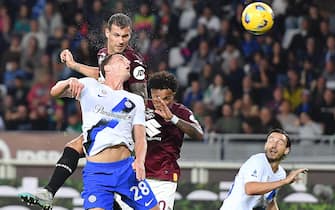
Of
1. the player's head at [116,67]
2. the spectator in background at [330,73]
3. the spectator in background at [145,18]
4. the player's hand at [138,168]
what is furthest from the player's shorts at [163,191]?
the spectator in background at [145,18]

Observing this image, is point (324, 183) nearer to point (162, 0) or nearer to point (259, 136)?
point (259, 136)

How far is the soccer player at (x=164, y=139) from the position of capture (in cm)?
1028

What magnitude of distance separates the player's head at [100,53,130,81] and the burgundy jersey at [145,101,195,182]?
1592mm

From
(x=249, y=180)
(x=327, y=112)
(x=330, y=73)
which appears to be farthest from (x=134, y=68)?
(x=330, y=73)

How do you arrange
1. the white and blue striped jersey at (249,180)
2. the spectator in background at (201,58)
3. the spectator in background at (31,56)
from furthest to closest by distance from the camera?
the spectator in background at (31,56) < the spectator in background at (201,58) < the white and blue striped jersey at (249,180)

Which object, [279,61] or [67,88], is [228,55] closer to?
[279,61]

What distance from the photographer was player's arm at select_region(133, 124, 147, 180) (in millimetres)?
8672

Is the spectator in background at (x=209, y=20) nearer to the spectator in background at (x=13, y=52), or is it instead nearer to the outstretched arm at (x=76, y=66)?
the spectator in background at (x=13, y=52)

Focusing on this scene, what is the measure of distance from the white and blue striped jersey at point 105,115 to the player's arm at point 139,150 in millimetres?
59

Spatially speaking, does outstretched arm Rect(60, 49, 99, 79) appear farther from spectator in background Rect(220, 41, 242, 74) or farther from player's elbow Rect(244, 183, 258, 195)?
spectator in background Rect(220, 41, 242, 74)

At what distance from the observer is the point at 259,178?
32.3 feet

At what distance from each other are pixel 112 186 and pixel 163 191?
1.69 m

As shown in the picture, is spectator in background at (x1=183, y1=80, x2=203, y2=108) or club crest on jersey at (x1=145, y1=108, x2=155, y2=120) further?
spectator in background at (x1=183, y1=80, x2=203, y2=108)

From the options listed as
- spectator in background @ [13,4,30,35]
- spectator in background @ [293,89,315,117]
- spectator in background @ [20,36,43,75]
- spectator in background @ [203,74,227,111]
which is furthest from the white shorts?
spectator in background @ [13,4,30,35]
